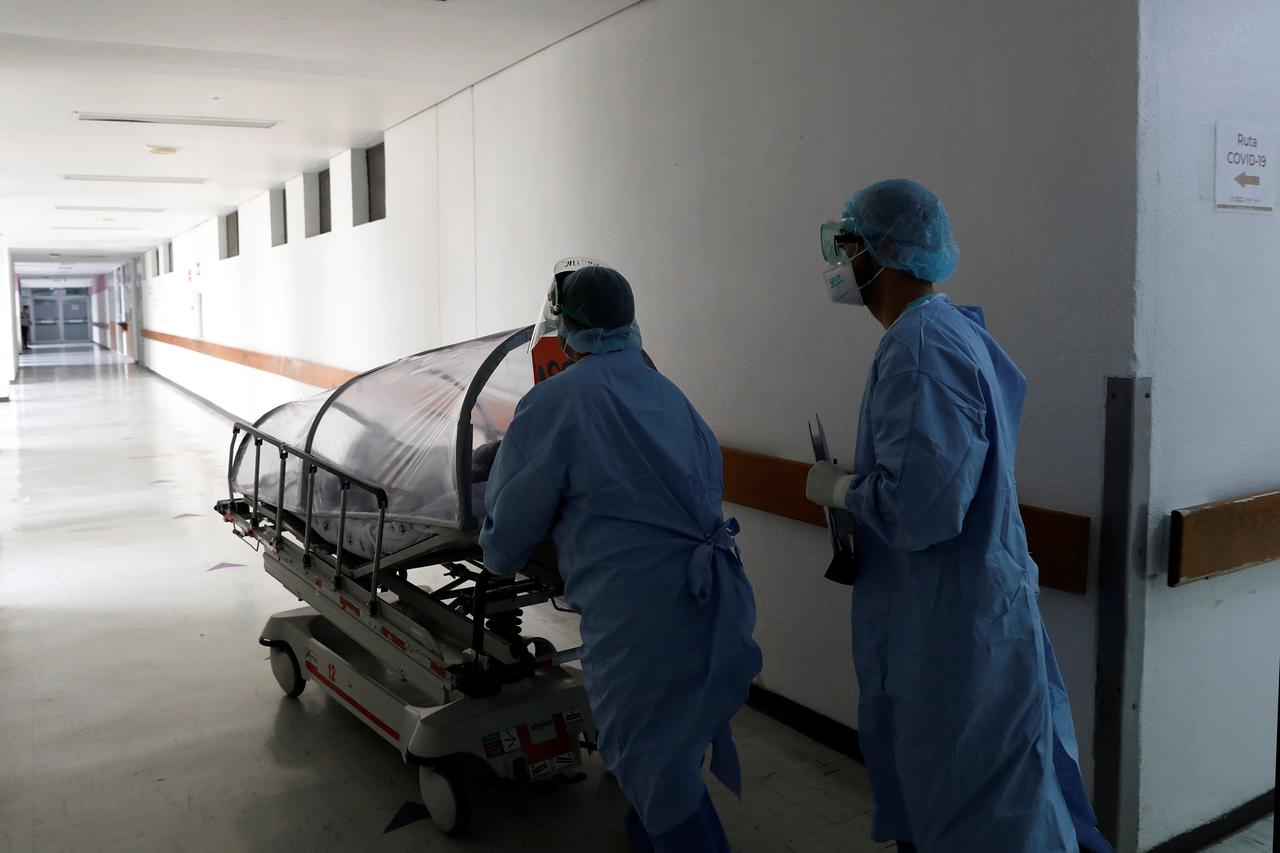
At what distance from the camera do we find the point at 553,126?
14.8ft

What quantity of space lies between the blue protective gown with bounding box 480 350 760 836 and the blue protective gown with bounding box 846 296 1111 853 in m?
0.40

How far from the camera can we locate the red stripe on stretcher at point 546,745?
8.86 feet

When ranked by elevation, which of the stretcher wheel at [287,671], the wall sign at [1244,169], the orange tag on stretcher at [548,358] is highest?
the wall sign at [1244,169]

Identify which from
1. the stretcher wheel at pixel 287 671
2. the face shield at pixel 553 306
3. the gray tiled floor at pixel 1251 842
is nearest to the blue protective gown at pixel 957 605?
the face shield at pixel 553 306

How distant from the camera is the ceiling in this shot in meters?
3.92

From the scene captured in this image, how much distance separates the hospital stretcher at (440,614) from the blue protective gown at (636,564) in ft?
1.33

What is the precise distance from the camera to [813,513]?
3.06 m

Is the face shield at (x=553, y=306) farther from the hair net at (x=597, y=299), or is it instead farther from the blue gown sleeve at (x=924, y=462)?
the blue gown sleeve at (x=924, y=462)

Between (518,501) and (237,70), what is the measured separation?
3677 millimetres

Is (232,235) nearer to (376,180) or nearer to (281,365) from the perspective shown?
(281,365)

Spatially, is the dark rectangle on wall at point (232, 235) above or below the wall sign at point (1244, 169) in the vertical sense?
above

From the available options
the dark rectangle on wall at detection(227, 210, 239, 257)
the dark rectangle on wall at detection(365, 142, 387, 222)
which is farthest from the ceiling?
the dark rectangle on wall at detection(227, 210, 239, 257)

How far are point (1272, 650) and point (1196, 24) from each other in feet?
5.16

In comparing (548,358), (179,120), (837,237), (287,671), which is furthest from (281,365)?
(837,237)
